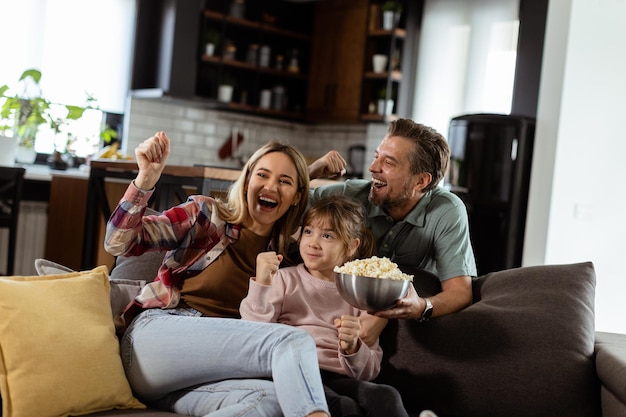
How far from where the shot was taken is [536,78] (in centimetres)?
581

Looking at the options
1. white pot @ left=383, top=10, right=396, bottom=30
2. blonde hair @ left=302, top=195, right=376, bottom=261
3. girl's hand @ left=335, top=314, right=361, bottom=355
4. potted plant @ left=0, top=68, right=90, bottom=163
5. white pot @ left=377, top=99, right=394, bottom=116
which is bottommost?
girl's hand @ left=335, top=314, right=361, bottom=355

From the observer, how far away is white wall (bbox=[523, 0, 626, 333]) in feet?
17.6

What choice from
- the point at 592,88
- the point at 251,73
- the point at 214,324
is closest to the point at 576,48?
the point at 592,88

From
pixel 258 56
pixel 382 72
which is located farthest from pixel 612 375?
pixel 258 56

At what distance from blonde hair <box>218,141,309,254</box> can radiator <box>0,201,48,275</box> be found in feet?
11.3

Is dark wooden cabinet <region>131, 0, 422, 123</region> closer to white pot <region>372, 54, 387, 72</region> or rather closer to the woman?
white pot <region>372, 54, 387, 72</region>

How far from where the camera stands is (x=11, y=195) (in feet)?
15.2

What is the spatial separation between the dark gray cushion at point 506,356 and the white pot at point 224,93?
4.76m

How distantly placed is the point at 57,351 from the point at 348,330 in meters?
0.73

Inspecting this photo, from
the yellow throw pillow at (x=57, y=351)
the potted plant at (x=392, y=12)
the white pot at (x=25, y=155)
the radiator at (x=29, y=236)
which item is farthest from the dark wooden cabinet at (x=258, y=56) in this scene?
the yellow throw pillow at (x=57, y=351)

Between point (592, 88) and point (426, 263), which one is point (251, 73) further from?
point (426, 263)

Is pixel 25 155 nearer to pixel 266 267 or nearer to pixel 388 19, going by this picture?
pixel 388 19

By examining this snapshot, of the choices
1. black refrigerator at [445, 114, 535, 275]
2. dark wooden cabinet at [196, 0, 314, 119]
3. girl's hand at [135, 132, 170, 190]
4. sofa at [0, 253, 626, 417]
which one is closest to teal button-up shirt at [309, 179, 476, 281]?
sofa at [0, 253, 626, 417]

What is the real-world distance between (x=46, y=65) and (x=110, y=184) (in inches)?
73.7
